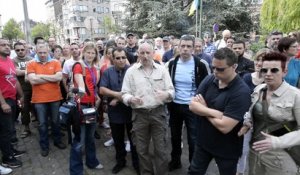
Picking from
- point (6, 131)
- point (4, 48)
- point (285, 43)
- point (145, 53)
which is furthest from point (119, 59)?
point (285, 43)

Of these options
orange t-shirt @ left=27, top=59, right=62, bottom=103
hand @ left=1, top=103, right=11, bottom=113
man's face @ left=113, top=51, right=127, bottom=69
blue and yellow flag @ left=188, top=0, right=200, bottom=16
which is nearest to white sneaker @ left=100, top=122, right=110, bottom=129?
orange t-shirt @ left=27, top=59, right=62, bottom=103

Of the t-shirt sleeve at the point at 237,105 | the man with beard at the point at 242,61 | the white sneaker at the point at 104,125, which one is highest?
the man with beard at the point at 242,61

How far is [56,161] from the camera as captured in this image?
499cm

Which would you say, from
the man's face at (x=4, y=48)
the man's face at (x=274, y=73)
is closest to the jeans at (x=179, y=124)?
the man's face at (x=274, y=73)

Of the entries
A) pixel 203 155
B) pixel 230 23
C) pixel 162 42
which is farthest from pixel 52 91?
pixel 230 23

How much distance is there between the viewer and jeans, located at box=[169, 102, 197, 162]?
417cm

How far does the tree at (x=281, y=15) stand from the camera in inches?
452

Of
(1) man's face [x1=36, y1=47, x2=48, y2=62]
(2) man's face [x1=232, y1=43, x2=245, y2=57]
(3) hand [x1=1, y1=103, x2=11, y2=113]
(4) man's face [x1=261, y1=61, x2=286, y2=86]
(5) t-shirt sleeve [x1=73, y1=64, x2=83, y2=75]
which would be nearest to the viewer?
(4) man's face [x1=261, y1=61, x2=286, y2=86]

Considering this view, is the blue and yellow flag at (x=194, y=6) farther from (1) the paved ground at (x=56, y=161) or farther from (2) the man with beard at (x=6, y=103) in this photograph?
(2) the man with beard at (x=6, y=103)

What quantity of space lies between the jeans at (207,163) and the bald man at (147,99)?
94 cm

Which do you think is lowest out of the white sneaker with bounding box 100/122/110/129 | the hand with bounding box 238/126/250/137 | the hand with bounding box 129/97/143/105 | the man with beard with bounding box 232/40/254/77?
the white sneaker with bounding box 100/122/110/129

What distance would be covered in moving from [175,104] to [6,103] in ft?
9.21

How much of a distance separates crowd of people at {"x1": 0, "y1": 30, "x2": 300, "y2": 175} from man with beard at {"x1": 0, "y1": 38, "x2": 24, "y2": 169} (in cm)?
2

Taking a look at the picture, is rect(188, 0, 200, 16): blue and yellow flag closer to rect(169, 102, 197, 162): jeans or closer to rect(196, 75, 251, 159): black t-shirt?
rect(169, 102, 197, 162): jeans
